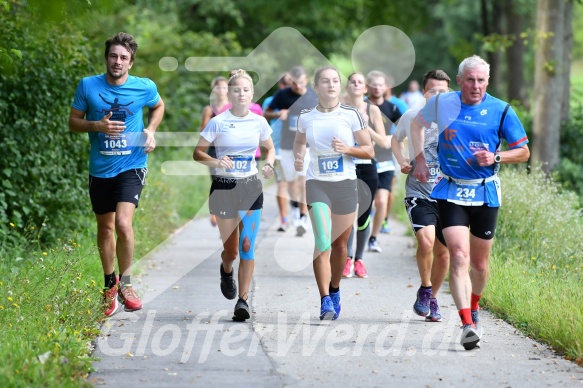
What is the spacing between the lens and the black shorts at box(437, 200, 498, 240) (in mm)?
7246

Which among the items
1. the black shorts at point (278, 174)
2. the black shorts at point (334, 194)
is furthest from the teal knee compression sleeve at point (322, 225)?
the black shorts at point (278, 174)

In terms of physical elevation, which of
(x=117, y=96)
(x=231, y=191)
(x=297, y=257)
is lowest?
(x=297, y=257)

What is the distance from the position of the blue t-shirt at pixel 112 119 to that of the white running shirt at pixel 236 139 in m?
0.60

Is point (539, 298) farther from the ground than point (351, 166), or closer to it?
closer to it

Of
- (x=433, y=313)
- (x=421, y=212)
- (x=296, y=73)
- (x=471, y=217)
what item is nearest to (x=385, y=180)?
(x=296, y=73)

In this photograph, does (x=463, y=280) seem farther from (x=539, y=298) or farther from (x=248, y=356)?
(x=248, y=356)

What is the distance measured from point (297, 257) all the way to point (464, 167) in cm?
511

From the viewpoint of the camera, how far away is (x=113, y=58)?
837 centimetres

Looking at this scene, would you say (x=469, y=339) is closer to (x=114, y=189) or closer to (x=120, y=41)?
(x=114, y=189)

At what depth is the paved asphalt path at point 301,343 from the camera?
627 cm

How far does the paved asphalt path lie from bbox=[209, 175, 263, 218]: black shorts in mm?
870

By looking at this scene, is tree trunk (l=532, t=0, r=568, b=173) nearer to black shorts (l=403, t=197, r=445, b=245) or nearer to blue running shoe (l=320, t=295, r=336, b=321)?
black shorts (l=403, t=197, r=445, b=245)

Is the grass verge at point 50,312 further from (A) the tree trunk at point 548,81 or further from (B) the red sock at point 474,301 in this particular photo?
(A) the tree trunk at point 548,81

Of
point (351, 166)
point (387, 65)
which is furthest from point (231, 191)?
point (387, 65)
